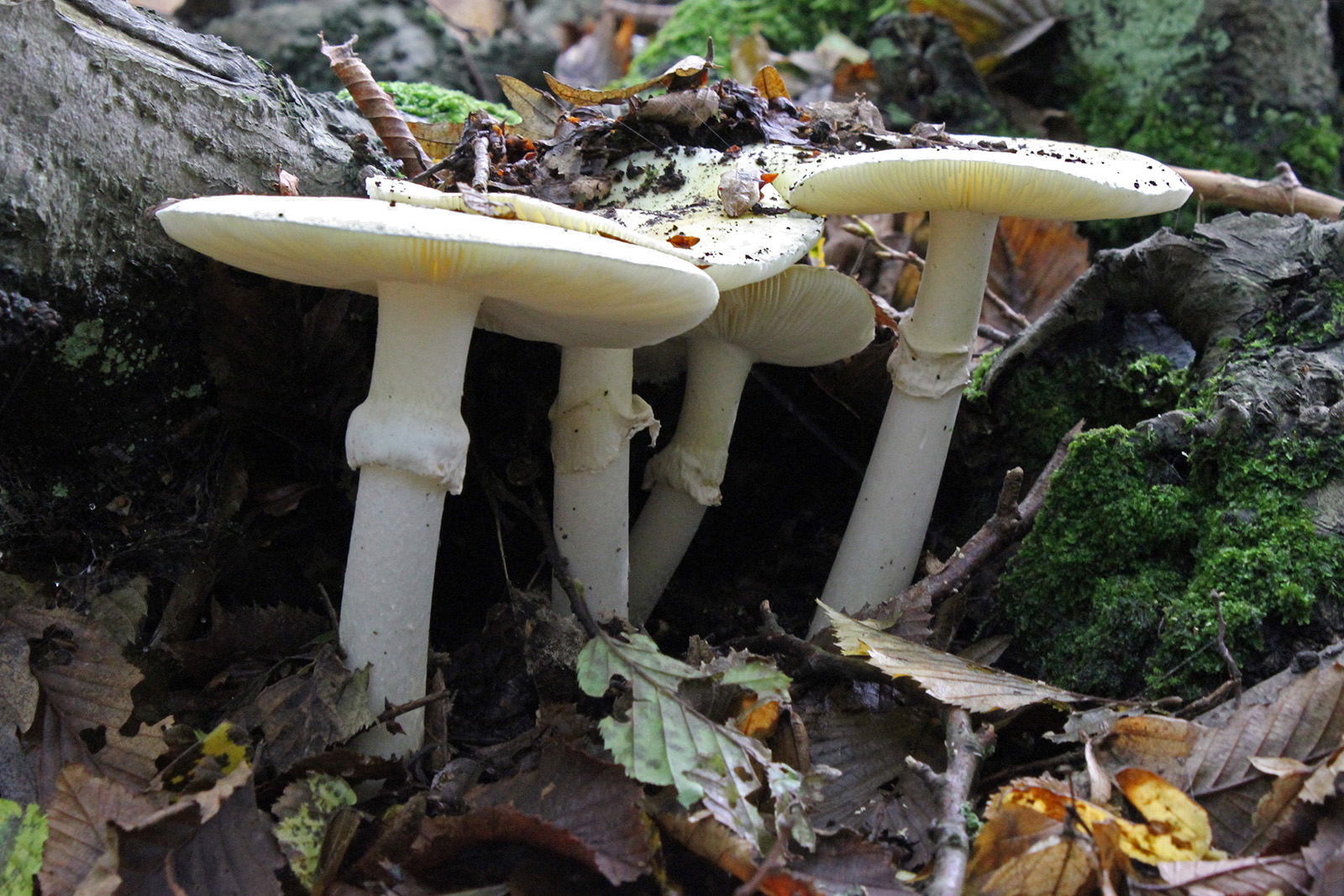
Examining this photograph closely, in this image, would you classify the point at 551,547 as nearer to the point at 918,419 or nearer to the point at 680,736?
the point at 680,736

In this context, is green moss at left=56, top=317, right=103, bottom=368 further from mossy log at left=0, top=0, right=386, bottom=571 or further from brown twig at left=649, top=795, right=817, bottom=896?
brown twig at left=649, top=795, right=817, bottom=896

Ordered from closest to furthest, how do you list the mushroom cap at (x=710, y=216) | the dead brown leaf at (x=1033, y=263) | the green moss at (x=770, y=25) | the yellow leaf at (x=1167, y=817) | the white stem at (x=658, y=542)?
the yellow leaf at (x=1167, y=817) → the mushroom cap at (x=710, y=216) → the white stem at (x=658, y=542) → the dead brown leaf at (x=1033, y=263) → the green moss at (x=770, y=25)

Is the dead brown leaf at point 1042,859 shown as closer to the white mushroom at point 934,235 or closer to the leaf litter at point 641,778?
the leaf litter at point 641,778

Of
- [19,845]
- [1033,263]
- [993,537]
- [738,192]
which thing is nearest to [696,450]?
[738,192]

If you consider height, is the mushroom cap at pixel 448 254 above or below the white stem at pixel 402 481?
above

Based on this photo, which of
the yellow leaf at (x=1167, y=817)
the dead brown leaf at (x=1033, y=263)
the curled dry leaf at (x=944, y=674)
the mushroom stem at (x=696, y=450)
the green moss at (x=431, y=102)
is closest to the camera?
the yellow leaf at (x=1167, y=817)

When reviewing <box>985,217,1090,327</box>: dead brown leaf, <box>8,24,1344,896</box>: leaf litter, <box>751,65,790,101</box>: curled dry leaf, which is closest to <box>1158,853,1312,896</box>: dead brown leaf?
<box>8,24,1344,896</box>: leaf litter

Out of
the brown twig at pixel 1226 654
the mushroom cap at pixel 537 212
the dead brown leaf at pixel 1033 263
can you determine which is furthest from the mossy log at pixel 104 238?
the dead brown leaf at pixel 1033 263

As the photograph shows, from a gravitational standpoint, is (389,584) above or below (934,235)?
below
